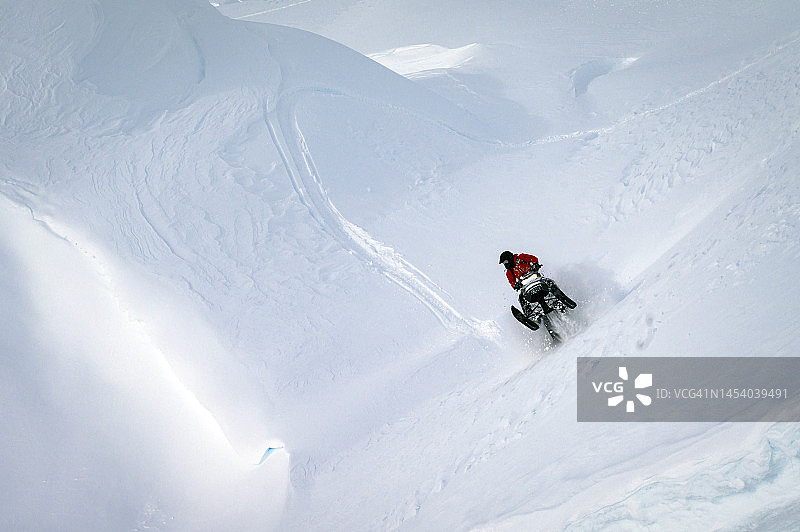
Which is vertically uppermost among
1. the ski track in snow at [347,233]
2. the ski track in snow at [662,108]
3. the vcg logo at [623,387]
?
the ski track in snow at [662,108]

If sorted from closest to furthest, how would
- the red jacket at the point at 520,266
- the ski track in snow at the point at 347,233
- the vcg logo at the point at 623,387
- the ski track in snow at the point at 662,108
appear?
the vcg logo at the point at 623,387 → the red jacket at the point at 520,266 → the ski track in snow at the point at 347,233 → the ski track in snow at the point at 662,108

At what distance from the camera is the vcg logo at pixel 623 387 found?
3871 mm

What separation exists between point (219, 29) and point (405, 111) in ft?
13.2

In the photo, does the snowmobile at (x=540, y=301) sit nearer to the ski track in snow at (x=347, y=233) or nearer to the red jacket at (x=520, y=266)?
the red jacket at (x=520, y=266)

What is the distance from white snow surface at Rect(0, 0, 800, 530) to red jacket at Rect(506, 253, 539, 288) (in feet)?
2.41

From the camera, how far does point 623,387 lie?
13.3 feet

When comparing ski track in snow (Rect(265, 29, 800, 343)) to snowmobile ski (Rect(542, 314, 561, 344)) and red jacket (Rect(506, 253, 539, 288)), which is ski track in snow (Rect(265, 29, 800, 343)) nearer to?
snowmobile ski (Rect(542, 314, 561, 344))

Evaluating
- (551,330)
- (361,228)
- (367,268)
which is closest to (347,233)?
(361,228)

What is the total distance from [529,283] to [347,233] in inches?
135

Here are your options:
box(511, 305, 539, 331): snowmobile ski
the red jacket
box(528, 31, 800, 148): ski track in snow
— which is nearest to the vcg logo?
box(511, 305, 539, 331): snowmobile ski

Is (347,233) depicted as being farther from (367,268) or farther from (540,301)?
(540,301)

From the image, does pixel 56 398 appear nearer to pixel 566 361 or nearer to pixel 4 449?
pixel 4 449

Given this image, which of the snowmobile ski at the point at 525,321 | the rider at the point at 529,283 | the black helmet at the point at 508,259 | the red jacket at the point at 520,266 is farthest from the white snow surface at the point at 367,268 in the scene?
the black helmet at the point at 508,259

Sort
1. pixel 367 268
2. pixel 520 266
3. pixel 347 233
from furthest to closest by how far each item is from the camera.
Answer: pixel 347 233
pixel 367 268
pixel 520 266
